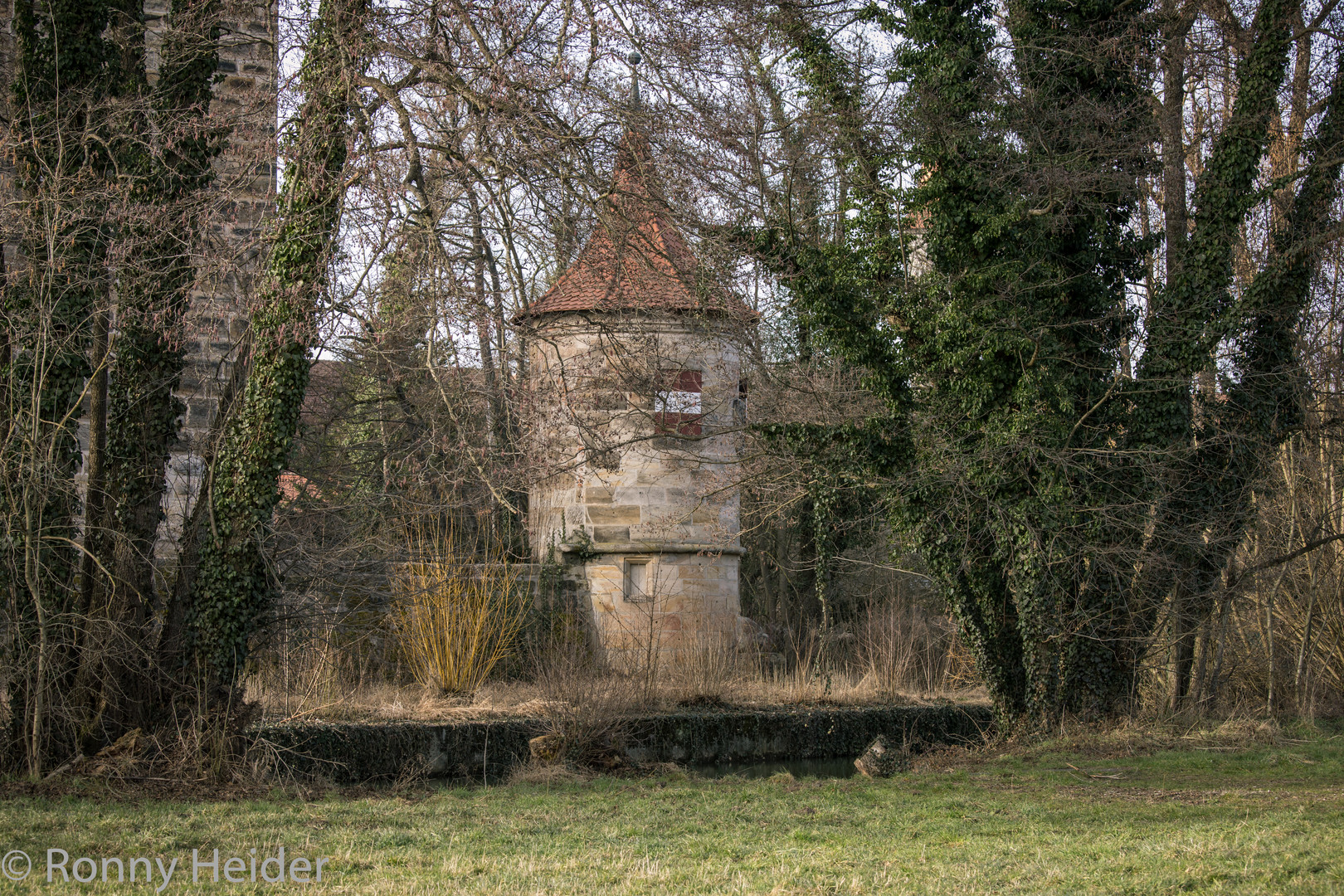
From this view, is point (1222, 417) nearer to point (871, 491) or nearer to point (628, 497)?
point (871, 491)

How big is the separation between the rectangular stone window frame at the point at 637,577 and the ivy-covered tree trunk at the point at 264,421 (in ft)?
26.7

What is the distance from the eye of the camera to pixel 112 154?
7852 millimetres

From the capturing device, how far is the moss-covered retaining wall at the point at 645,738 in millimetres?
9430

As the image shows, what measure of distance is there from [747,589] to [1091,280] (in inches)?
416

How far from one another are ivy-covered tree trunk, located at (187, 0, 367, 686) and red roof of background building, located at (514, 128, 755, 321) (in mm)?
1515

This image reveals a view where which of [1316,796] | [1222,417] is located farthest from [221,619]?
[1222,417]

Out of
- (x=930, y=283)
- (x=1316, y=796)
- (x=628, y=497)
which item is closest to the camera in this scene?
(x=1316, y=796)

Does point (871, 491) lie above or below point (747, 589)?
above

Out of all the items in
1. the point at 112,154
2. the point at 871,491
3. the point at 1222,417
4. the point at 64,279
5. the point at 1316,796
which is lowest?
the point at 1316,796

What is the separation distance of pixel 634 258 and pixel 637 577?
8.64m

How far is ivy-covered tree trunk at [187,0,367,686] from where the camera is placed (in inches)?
292

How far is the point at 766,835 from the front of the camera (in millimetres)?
6262

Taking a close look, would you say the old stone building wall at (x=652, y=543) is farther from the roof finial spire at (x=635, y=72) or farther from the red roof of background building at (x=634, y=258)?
the roof finial spire at (x=635, y=72)

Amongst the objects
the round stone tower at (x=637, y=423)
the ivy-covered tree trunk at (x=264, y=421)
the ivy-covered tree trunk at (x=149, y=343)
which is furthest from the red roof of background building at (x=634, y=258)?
the ivy-covered tree trunk at (x=149, y=343)
